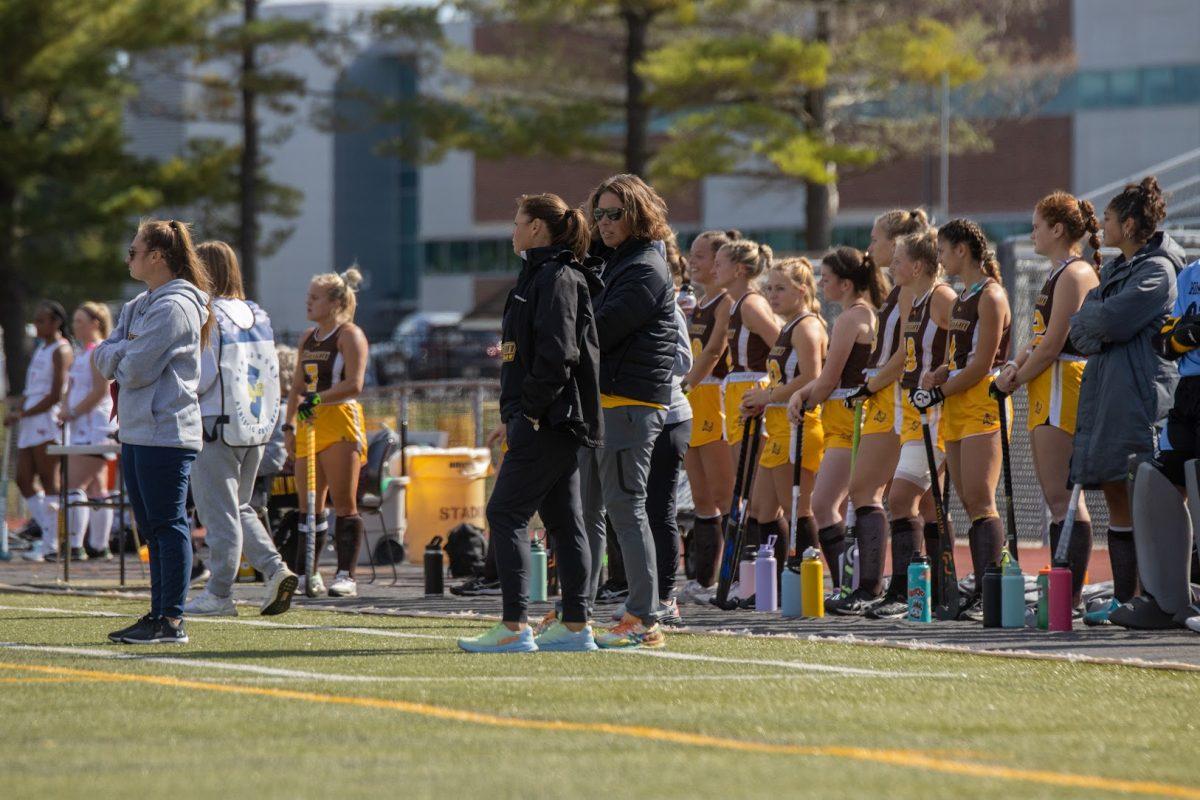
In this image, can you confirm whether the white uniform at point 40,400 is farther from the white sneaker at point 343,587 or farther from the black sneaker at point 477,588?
the black sneaker at point 477,588

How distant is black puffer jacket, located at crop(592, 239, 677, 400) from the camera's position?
29.4ft

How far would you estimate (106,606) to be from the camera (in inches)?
452

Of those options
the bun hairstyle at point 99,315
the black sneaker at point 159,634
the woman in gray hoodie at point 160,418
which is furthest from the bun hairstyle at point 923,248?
the bun hairstyle at point 99,315

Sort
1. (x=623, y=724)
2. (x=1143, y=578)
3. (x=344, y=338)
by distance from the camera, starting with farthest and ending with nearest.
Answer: (x=344, y=338) < (x=1143, y=578) < (x=623, y=724)

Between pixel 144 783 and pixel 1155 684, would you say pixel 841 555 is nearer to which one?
pixel 1155 684

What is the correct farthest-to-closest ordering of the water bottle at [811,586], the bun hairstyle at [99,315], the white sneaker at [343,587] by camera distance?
1. the bun hairstyle at [99,315]
2. the white sneaker at [343,587]
3. the water bottle at [811,586]

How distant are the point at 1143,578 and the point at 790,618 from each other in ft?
5.94

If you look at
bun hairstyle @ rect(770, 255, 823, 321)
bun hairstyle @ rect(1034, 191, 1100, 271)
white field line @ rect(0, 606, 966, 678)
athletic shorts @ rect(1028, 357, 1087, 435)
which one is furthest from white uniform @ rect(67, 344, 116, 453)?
bun hairstyle @ rect(1034, 191, 1100, 271)

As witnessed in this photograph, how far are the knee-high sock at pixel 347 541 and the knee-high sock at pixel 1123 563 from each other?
487 centimetres

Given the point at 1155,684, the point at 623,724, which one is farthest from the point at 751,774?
the point at 1155,684

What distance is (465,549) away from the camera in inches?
535

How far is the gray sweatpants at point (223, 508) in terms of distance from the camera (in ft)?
34.4

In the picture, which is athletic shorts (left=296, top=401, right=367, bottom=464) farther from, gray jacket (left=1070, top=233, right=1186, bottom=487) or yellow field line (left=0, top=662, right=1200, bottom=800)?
yellow field line (left=0, top=662, right=1200, bottom=800)

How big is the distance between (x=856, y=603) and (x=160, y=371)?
12.9 ft
